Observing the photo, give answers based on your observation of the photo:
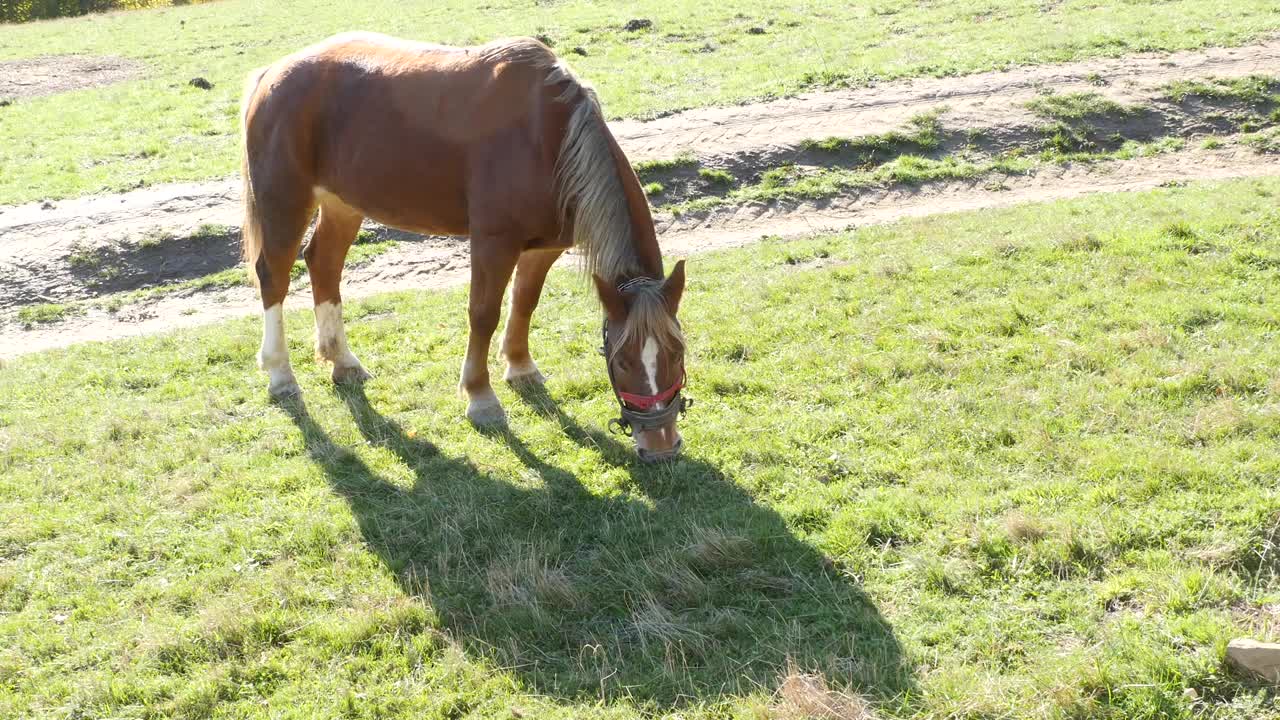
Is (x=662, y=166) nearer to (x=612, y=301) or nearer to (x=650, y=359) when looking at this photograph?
(x=612, y=301)

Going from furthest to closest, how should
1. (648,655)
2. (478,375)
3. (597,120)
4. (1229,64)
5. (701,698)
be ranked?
1. (1229,64)
2. (478,375)
3. (597,120)
4. (648,655)
5. (701,698)

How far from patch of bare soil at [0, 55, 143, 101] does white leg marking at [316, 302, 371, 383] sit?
15408mm

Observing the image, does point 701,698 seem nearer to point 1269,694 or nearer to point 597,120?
point 1269,694

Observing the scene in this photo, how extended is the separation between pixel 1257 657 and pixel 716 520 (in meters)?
2.49

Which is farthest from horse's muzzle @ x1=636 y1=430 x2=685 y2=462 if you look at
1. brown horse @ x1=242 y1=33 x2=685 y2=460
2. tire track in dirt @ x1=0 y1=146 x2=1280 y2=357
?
tire track in dirt @ x1=0 y1=146 x2=1280 y2=357

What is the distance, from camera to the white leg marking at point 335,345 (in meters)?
7.81

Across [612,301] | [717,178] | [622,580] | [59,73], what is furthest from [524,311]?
[59,73]

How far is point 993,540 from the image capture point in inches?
190

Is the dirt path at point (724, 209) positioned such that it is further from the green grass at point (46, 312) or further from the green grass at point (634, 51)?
the green grass at point (634, 51)

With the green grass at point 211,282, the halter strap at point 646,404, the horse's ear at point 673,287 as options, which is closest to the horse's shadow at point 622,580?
the halter strap at point 646,404

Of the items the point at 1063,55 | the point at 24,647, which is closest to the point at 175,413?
the point at 24,647

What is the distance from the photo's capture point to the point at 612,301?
18.7ft

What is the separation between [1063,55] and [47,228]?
14.9 metres

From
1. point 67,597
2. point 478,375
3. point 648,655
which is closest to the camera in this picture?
point 648,655
